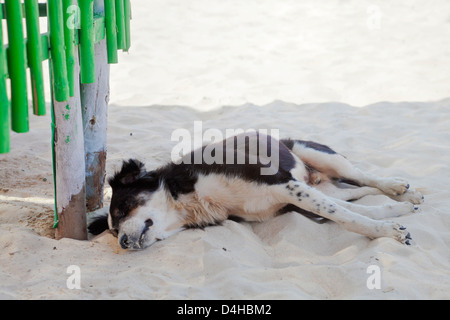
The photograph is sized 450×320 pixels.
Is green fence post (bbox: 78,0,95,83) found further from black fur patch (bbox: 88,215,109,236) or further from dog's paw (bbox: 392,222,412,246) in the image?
dog's paw (bbox: 392,222,412,246)

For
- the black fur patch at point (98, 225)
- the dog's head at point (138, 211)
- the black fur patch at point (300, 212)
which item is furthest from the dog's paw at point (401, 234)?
the black fur patch at point (98, 225)

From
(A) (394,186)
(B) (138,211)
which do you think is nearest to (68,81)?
(B) (138,211)

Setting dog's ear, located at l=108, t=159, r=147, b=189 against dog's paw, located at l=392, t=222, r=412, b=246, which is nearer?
dog's paw, located at l=392, t=222, r=412, b=246

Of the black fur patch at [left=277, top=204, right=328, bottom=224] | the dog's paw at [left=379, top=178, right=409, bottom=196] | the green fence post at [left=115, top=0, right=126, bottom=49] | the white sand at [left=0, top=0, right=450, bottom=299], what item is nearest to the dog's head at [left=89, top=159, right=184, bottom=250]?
the white sand at [left=0, top=0, right=450, bottom=299]

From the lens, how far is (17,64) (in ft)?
9.48

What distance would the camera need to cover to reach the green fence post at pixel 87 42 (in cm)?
357

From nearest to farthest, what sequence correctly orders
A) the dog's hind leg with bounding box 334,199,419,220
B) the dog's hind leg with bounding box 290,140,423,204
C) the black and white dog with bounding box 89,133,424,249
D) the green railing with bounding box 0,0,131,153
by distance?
the green railing with bounding box 0,0,131,153 → the black and white dog with bounding box 89,133,424,249 → the dog's hind leg with bounding box 334,199,419,220 → the dog's hind leg with bounding box 290,140,423,204

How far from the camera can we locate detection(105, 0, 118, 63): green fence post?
4.03m

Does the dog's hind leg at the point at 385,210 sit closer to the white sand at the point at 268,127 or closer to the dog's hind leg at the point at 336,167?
the white sand at the point at 268,127

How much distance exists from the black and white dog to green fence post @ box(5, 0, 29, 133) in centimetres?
110

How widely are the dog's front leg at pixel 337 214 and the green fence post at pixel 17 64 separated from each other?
6.39 ft
